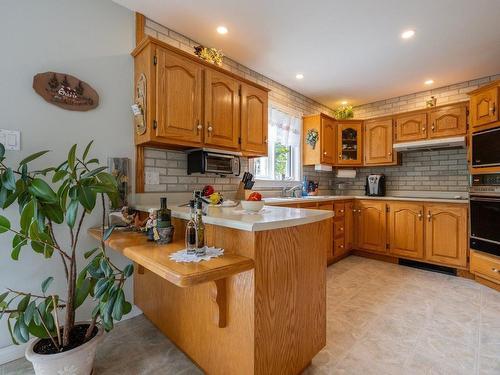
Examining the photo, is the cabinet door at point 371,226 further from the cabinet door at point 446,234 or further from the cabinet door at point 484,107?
the cabinet door at point 484,107

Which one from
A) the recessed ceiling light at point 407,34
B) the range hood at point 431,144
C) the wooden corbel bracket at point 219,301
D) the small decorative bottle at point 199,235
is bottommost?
the wooden corbel bracket at point 219,301

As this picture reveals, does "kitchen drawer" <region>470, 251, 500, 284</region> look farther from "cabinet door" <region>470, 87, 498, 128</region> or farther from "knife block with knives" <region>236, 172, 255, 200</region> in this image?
"knife block with knives" <region>236, 172, 255, 200</region>

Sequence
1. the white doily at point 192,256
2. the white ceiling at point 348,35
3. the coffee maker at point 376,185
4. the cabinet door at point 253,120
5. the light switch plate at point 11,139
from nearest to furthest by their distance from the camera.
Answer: the white doily at point 192,256, the light switch plate at point 11,139, the white ceiling at point 348,35, the cabinet door at point 253,120, the coffee maker at point 376,185

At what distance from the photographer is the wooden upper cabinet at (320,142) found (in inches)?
155

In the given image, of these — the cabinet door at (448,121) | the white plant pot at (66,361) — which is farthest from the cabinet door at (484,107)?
the white plant pot at (66,361)

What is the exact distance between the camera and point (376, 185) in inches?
162

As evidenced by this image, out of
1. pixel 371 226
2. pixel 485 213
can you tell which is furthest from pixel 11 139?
pixel 485 213

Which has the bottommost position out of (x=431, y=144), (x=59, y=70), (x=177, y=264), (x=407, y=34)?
(x=177, y=264)

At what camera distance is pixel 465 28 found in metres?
2.38

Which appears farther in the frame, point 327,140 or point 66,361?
point 327,140

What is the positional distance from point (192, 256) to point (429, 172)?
4096 mm

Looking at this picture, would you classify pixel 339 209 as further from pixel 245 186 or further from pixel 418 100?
pixel 418 100

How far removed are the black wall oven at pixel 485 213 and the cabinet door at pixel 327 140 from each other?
1.82 metres

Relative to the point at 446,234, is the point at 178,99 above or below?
above
